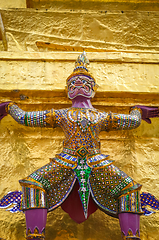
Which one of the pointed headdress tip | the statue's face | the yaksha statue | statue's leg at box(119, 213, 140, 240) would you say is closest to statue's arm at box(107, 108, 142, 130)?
the yaksha statue

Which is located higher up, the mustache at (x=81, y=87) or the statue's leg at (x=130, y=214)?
the mustache at (x=81, y=87)

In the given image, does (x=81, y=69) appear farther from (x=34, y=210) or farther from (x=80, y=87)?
(x=34, y=210)

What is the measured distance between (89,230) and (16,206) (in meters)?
0.67

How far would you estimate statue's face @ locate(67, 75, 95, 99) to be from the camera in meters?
2.27

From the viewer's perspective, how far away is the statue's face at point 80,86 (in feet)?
7.46

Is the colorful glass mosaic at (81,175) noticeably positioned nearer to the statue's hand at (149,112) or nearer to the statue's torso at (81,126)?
the statue's torso at (81,126)

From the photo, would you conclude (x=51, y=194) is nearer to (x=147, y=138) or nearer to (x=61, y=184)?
(x=61, y=184)

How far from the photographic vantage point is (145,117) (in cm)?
253

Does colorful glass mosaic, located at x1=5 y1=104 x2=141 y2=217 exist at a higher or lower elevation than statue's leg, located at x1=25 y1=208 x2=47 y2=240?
higher

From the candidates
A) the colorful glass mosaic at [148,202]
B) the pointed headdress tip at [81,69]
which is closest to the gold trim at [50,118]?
the pointed headdress tip at [81,69]

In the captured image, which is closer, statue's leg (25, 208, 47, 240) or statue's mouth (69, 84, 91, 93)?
statue's leg (25, 208, 47, 240)

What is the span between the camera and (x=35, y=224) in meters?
1.79

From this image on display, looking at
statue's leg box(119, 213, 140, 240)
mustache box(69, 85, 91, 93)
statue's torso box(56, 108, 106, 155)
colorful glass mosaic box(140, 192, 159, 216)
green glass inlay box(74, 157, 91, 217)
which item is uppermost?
mustache box(69, 85, 91, 93)

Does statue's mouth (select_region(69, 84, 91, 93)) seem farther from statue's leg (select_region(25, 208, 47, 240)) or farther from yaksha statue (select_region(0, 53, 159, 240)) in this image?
statue's leg (select_region(25, 208, 47, 240))
